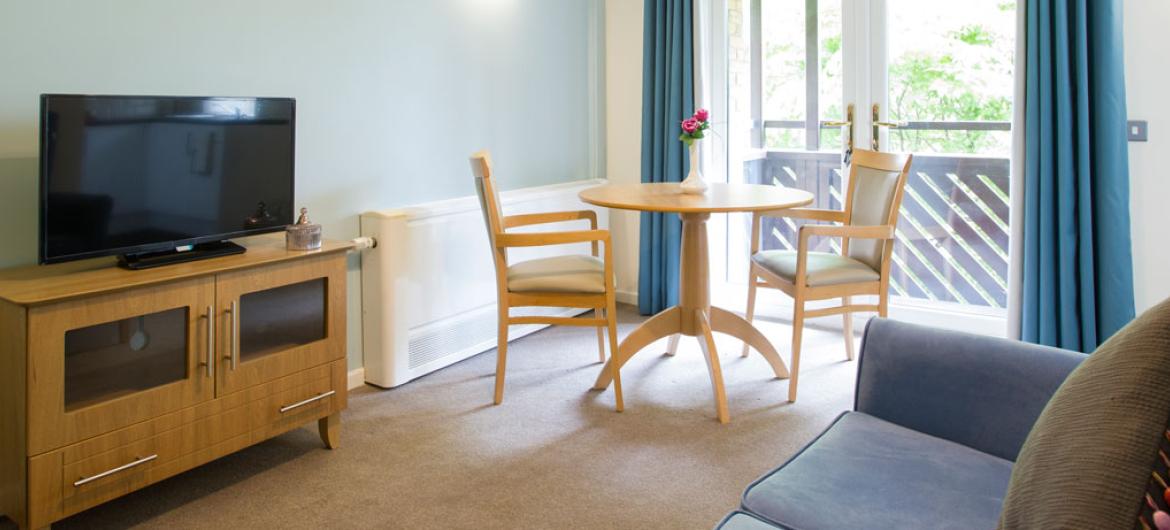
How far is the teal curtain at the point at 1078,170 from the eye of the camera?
10.8ft

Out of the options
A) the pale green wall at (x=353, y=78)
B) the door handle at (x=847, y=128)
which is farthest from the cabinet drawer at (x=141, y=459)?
the door handle at (x=847, y=128)

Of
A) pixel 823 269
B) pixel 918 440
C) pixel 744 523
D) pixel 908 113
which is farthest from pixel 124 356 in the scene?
pixel 908 113

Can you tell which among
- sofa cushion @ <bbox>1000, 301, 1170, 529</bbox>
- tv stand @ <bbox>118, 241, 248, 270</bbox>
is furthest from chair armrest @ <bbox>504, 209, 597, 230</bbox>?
sofa cushion @ <bbox>1000, 301, 1170, 529</bbox>

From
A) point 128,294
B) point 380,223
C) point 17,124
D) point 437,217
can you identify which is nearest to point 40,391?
point 128,294

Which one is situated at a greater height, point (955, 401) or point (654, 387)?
point (955, 401)

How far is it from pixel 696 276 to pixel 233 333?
5.80 feet

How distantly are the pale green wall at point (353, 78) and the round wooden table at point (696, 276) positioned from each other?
2.60ft

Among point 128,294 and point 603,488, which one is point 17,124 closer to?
point 128,294

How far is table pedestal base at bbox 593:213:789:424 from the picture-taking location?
341cm

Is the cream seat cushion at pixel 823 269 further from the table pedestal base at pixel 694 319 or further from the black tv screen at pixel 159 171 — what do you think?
the black tv screen at pixel 159 171

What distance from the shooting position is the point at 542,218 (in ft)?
12.0

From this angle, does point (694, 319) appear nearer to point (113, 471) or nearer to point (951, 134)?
point (951, 134)

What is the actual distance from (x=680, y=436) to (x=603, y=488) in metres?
0.49

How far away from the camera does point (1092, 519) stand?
2.92ft
